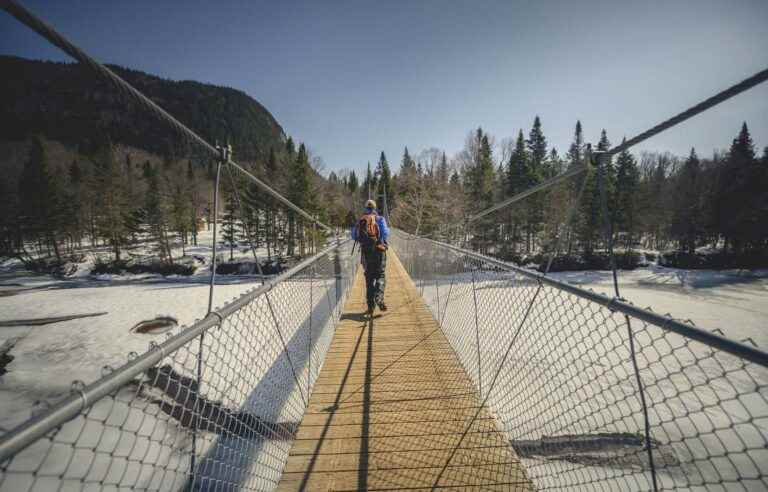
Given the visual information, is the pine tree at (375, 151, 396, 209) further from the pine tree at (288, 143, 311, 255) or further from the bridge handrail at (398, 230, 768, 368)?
the bridge handrail at (398, 230, 768, 368)

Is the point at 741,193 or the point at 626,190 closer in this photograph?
the point at 741,193

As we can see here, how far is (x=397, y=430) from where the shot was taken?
2.34 m

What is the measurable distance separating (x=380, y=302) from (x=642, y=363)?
43.2 feet

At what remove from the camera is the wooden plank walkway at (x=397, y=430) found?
1.98m

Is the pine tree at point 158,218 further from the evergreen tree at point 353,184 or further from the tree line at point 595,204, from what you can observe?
the evergreen tree at point 353,184

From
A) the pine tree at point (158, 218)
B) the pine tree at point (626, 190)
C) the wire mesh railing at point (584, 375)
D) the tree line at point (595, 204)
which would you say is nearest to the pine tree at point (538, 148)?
the tree line at point (595, 204)

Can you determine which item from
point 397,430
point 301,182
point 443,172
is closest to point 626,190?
point 443,172

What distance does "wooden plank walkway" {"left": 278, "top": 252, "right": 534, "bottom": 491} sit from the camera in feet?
6.49

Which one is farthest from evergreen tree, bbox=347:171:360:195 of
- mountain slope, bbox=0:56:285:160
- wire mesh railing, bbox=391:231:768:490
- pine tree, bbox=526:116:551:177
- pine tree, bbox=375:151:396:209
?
wire mesh railing, bbox=391:231:768:490

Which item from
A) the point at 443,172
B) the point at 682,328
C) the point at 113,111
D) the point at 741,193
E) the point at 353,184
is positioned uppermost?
the point at 113,111

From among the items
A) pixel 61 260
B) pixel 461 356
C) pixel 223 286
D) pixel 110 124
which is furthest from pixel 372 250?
pixel 110 124

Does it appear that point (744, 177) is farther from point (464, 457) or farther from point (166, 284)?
point (166, 284)

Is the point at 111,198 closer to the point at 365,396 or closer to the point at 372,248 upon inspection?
the point at 372,248

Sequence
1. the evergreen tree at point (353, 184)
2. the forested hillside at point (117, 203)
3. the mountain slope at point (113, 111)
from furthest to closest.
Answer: the evergreen tree at point (353, 184) < the forested hillside at point (117, 203) < the mountain slope at point (113, 111)
